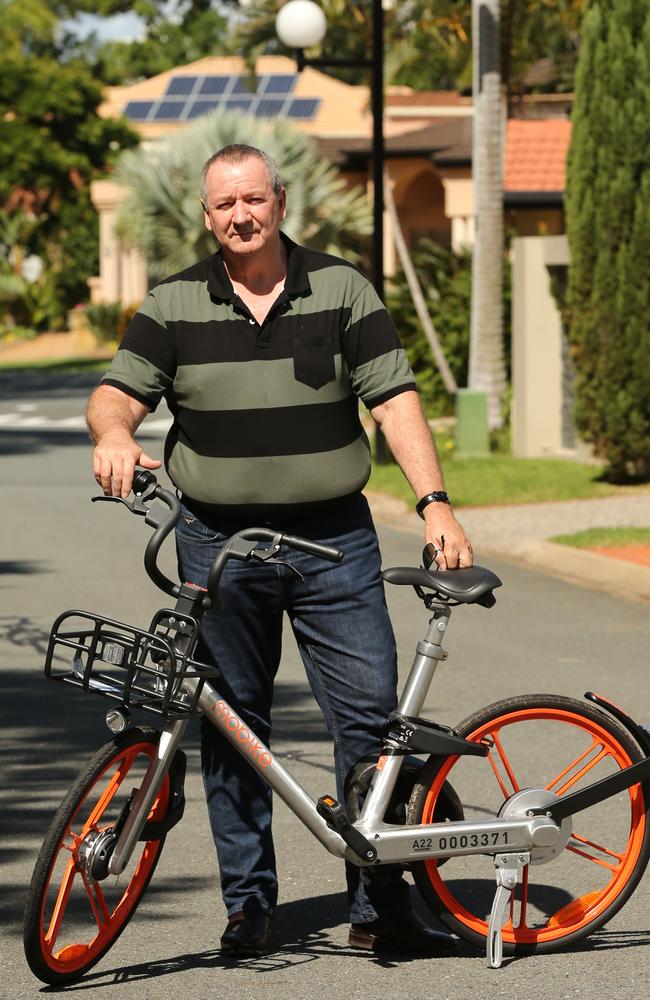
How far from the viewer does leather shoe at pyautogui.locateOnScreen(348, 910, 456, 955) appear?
4.72 metres

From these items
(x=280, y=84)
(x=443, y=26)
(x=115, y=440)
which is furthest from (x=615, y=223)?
(x=280, y=84)

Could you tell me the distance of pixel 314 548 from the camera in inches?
169

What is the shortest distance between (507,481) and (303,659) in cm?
1273

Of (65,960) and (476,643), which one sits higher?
(65,960)

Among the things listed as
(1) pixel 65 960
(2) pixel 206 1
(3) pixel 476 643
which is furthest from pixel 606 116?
(2) pixel 206 1

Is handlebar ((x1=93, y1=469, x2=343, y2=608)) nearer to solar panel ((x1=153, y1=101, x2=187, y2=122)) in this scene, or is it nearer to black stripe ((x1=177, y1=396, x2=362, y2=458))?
black stripe ((x1=177, y1=396, x2=362, y2=458))

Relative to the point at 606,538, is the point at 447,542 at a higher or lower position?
higher

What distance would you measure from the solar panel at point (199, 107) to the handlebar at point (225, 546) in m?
53.6

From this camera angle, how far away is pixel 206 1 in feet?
275

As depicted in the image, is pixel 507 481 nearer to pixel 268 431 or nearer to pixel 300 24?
pixel 300 24

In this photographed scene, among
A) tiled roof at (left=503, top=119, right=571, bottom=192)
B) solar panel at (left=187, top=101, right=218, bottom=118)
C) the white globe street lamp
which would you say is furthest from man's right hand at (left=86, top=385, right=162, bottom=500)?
solar panel at (left=187, top=101, right=218, bottom=118)

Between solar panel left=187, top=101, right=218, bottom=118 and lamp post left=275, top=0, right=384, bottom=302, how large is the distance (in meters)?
36.4

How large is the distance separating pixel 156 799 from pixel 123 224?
35.2 metres

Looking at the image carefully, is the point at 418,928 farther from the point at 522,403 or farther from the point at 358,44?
the point at 358,44
